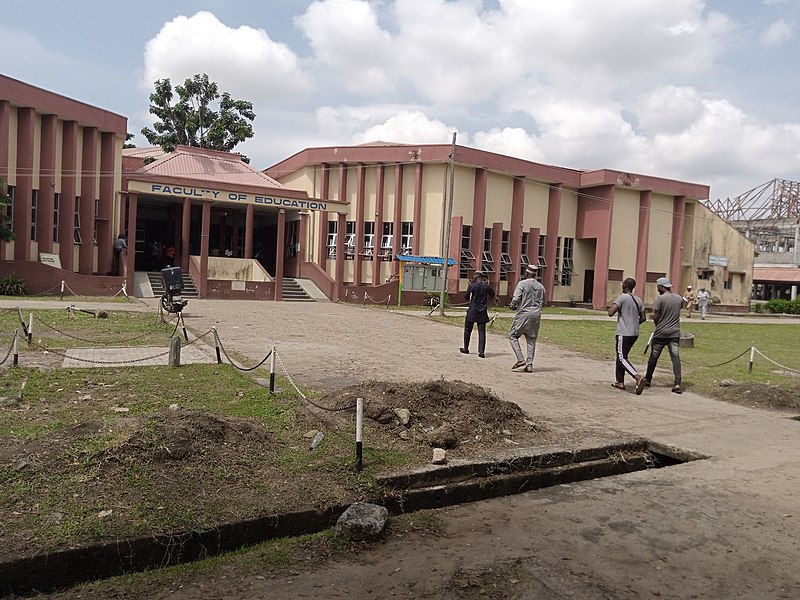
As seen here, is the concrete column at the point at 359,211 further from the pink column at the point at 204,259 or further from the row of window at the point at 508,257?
the pink column at the point at 204,259

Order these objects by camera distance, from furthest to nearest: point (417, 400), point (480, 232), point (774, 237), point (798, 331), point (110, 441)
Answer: point (774, 237) < point (480, 232) < point (798, 331) < point (417, 400) < point (110, 441)

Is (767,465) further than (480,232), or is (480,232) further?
(480,232)

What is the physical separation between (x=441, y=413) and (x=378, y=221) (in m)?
27.9

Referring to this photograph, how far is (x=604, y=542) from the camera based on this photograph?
4.42m

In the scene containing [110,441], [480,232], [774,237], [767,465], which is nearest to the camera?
[110,441]

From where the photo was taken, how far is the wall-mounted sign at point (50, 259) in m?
25.4

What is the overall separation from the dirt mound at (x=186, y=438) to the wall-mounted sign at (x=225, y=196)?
78.6ft

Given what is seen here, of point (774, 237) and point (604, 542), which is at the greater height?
point (774, 237)

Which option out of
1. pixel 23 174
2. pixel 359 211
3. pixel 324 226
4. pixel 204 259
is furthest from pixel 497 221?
pixel 23 174

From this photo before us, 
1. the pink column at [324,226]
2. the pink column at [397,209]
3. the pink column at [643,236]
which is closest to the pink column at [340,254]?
the pink column at [324,226]

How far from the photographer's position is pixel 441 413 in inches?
260

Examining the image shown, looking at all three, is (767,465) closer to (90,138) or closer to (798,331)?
(798,331)

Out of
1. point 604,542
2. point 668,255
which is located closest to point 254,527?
point 604,542

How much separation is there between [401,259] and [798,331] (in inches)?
666
